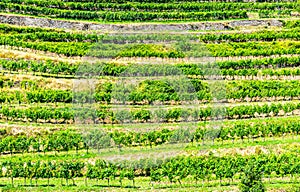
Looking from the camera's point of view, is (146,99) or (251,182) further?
(146,99)

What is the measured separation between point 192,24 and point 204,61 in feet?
56.6

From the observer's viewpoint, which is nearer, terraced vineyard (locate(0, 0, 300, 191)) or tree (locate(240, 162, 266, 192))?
tree (locate(240, 162, 266, 192))

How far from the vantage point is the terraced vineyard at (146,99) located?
6856 cm

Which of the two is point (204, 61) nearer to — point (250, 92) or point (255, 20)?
point (250, 92)

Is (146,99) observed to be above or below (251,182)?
above

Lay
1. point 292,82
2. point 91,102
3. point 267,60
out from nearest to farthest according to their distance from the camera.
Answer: point 91,102
point 292,82
point 267,60

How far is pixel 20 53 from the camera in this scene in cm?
9325

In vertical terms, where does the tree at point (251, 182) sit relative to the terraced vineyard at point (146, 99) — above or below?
below

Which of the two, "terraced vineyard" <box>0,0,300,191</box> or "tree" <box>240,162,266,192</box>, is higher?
"terraced vineyard" <box>0,0,300,191</box>

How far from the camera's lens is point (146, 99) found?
8131cm

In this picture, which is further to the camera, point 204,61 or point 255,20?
point 255,20

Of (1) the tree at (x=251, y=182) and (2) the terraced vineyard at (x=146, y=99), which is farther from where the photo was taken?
(2) the terraced vineyard at (x=146, y=99)

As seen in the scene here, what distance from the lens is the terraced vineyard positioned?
6856 cm

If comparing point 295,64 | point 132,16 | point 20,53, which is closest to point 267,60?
point 295,64
